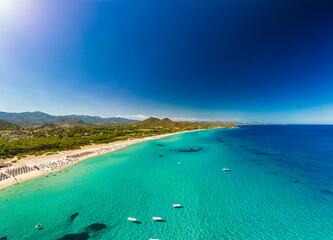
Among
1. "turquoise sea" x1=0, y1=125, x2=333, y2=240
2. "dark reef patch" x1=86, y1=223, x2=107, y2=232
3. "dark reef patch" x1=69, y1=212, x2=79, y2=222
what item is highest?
"turquoise sea" x1=0, y1=125, x2=333, y2=240

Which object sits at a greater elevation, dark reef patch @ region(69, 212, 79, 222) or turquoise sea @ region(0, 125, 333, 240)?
turquoise sea @ region(0, 125, 333, 240)

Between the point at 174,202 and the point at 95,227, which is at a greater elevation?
the point at 174,202

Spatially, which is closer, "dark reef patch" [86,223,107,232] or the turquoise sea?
the turquoise sea

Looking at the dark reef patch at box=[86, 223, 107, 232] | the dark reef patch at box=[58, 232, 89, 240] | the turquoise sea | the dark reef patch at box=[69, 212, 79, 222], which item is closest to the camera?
the dark reef patch at box=[58, 232, 89, 240]

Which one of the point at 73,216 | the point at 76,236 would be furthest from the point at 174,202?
the point at 73,216

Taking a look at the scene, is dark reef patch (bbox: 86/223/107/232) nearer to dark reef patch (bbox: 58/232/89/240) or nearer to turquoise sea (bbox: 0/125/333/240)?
turquoise sea (bbox: 0/125/333/240)

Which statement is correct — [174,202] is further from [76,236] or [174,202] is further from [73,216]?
[73,216]

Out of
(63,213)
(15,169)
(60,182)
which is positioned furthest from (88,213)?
(15,169)

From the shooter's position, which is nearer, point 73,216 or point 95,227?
point 95,227

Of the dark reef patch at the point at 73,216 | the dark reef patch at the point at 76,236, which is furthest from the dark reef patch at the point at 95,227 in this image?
the dark reef patch at the point at 73,216

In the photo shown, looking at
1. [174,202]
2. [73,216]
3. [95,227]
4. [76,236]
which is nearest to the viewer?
[76,236]

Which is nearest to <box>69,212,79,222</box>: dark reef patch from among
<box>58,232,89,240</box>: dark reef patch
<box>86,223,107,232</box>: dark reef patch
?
<box>58,232,89,240</box>: dark reef patch

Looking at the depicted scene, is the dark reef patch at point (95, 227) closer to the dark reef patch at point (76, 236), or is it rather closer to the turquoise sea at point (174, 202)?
the turquoise sea at point (174, 202)
